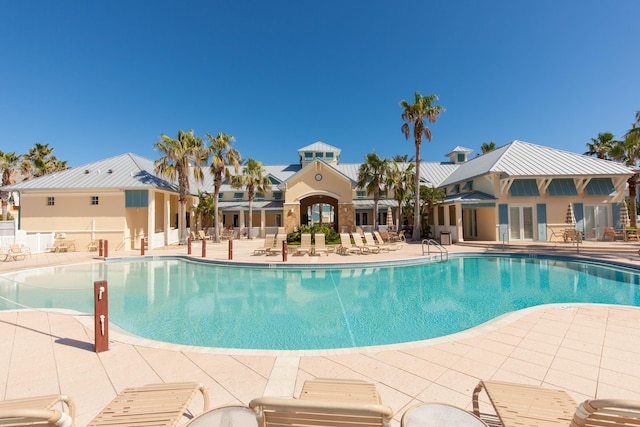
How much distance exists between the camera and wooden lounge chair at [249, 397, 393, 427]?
1.76m

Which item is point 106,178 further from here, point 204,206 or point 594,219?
point 594,219

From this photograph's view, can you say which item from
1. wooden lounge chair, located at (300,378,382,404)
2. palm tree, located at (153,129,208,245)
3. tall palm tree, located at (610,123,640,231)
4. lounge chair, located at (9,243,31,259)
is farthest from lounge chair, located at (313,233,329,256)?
tall palm tree, located at (610,123,640,231)

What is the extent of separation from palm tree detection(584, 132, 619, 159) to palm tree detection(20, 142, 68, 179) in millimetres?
54290

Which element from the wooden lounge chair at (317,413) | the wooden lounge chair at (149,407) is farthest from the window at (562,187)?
the wooden lounge chair at (149,407)

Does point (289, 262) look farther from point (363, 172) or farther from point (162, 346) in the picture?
point (363, 172)

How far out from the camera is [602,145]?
27641mm

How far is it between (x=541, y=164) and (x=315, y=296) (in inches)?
862

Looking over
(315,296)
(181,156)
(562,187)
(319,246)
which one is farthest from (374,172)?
(315,296)

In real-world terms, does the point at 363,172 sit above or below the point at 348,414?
above

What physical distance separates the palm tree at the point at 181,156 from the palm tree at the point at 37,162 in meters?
18.4

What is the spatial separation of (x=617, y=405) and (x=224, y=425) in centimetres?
254

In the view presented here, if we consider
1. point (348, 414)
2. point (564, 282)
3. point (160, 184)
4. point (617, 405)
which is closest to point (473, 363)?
point (617, 405)

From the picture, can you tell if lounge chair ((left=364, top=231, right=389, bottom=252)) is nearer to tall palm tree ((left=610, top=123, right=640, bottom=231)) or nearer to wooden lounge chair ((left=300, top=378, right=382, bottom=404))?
wooden lounge chair ((left=300, top=378, right=382, bottom=404))

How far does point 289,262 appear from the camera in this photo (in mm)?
14539
